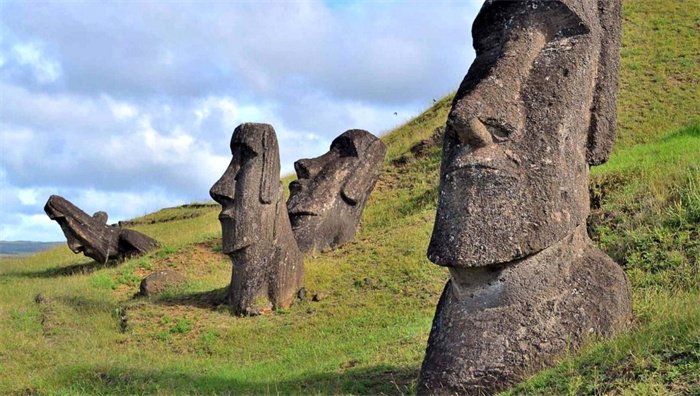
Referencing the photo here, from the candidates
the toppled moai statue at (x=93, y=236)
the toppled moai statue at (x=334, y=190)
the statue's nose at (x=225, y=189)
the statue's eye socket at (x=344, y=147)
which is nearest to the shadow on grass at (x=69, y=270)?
the toppled moai statue at (x=93, y=236)

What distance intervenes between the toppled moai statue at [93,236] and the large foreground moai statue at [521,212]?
1585 cm

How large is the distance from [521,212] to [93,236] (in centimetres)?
1679

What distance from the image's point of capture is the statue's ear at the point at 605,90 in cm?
758

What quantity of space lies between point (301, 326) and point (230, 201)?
288cm

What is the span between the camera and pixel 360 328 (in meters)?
12.7

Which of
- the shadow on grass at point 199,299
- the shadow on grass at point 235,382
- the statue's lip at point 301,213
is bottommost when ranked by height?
the shadow on grass at point 235,382

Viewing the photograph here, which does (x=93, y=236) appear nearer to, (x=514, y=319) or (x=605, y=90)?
(x=605, y=90)

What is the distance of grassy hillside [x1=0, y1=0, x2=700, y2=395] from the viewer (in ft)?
22.0

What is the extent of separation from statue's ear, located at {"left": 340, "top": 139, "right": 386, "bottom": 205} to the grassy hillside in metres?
0.94

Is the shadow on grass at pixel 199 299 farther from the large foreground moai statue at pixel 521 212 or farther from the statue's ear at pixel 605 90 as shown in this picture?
the statue's ear at pixel 605 90

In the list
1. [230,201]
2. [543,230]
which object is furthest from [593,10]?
[230,201]

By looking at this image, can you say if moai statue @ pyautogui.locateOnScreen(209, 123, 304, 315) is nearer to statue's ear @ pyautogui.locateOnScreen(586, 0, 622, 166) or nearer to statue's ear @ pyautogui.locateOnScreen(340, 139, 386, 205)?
statue's ear @ pyautogui.locateOnScreen(340, 139, 386, 205)

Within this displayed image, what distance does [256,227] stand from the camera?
14984 mm

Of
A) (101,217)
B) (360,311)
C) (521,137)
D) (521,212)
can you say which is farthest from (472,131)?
(101,217)
